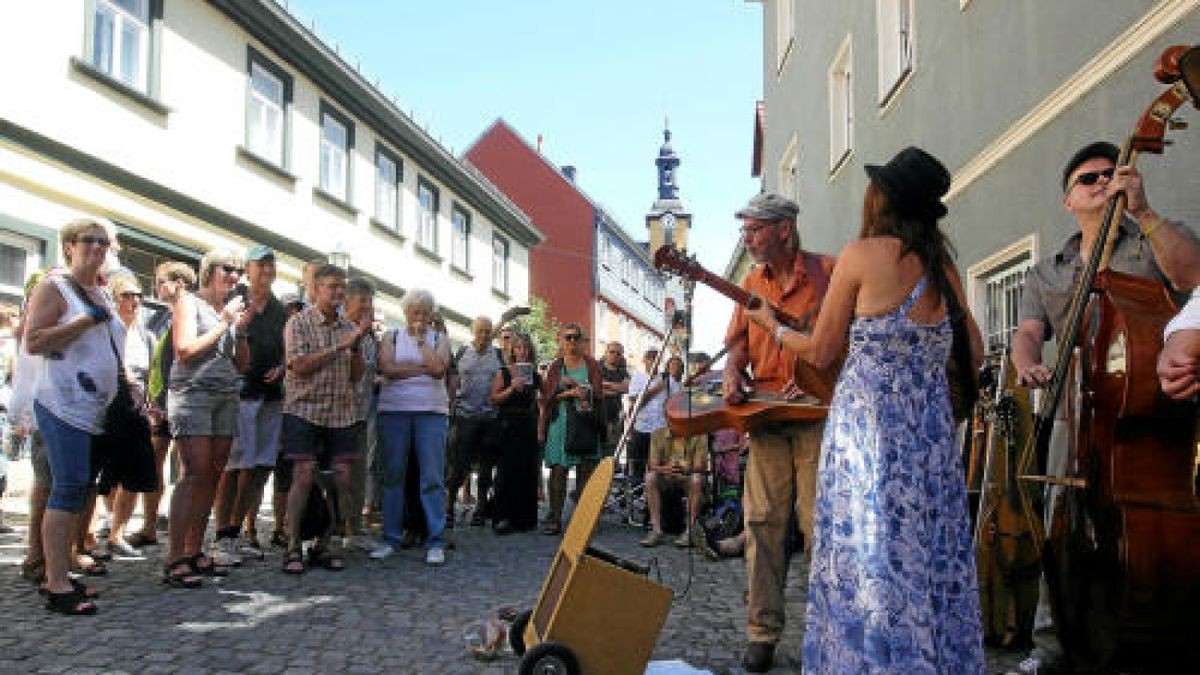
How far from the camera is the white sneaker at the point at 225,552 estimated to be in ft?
20.8

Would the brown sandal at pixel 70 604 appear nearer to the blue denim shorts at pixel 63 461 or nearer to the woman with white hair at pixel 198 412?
the blue denim shorts at pixel 63 461

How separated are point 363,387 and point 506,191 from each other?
37.2 meters

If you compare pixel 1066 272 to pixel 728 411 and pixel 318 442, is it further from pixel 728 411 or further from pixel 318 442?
pixel 318 442

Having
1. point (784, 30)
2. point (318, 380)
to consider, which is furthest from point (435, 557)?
point (784, 30)

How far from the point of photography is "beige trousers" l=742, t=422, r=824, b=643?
4.23 metres

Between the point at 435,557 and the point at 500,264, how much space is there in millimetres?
24128

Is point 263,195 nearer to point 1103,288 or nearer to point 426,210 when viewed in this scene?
point 426,210

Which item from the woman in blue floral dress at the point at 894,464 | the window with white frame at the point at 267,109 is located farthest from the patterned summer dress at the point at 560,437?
the window with white frame at the point at 267,109

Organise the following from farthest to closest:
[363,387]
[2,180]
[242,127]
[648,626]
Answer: [242,127], [2,180], [363,387], [648,626]

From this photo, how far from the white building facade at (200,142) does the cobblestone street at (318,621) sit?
6.13m

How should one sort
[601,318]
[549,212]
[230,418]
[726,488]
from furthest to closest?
[601,318]
[549,212]
[726,488]
[230,418]

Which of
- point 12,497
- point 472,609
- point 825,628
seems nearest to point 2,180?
point 12,497

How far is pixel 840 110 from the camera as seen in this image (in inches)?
545

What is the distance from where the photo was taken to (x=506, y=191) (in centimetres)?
4359
